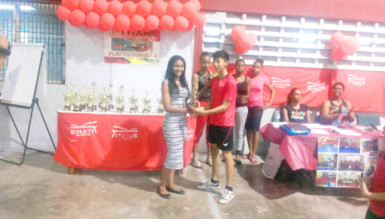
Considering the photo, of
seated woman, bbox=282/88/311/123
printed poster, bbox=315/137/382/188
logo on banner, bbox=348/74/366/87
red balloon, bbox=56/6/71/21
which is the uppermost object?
Result: red balloon, bbox=56/6/71/21

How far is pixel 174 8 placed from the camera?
4.59 metres

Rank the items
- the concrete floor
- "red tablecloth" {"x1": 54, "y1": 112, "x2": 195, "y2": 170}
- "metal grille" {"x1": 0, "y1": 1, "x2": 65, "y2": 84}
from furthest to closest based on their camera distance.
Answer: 1. "metal grille" {"x1": 0, "y1": 1, "x2": 65, "y2": 84}
2. "red tablecloth" {"x1": 54, "y1": 112, "x2": 195, "y2": 170}
3. the concrete floor

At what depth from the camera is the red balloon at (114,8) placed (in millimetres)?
4574

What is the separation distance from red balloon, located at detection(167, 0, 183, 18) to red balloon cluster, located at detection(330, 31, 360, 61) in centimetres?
273

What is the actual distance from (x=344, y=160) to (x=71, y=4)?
175 inches

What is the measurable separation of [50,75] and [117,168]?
233 centimetres

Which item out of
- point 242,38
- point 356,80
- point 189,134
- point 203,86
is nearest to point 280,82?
point 242,38

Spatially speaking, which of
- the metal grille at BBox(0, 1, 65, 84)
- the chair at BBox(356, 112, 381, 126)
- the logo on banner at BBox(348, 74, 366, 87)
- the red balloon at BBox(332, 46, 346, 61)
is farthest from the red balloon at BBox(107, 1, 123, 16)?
the chair at BBox(356, 112, 381, 126)

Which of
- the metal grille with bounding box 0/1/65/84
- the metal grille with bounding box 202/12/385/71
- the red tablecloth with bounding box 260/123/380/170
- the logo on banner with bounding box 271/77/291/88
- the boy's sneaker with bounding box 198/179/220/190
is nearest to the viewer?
the red tablecloth with bounding box 260/123/380/170

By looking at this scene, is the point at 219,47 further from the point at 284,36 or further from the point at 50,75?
the point at 50,75

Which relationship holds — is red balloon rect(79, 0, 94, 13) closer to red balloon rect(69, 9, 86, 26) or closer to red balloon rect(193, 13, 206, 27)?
red balloon rect(69, 9, 86, 26)

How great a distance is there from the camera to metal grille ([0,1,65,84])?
507 centimetres

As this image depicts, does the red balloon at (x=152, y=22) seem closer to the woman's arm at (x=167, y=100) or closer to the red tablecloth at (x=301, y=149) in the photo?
the woman's arm at (x=167, y=100)

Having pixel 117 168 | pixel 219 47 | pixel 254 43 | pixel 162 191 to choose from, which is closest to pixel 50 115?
Result: pixel 117 168
